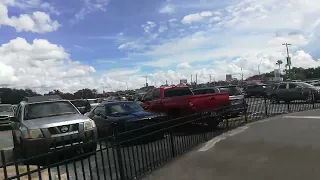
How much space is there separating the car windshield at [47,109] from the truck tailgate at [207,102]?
4151 millimetres

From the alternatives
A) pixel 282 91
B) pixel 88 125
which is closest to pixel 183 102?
pixel 88 125

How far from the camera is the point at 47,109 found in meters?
10.2

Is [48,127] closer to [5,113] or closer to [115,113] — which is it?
[115,113]

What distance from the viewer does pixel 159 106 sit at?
1386cm

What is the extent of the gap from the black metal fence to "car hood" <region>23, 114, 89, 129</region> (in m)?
0.55

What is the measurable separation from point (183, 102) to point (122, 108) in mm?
2203

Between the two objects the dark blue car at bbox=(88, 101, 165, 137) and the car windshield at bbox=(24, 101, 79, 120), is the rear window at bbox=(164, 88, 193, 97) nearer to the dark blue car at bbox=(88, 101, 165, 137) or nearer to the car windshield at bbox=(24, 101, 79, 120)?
the dark blue car at bbox=(88, 101, 165, 137)

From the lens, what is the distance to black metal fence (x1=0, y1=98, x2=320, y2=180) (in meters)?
4.64

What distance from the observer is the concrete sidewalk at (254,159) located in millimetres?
6195

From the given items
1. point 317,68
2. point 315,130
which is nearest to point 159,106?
point 315,130

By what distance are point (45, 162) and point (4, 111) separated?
25.8 m

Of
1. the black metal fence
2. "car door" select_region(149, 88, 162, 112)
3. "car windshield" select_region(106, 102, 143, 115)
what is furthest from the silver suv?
"car door" select_region(149, 88, 162, 112)

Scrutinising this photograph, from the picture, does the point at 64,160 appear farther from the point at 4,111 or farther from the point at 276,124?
the point at 4,111

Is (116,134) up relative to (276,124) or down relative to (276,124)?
up
